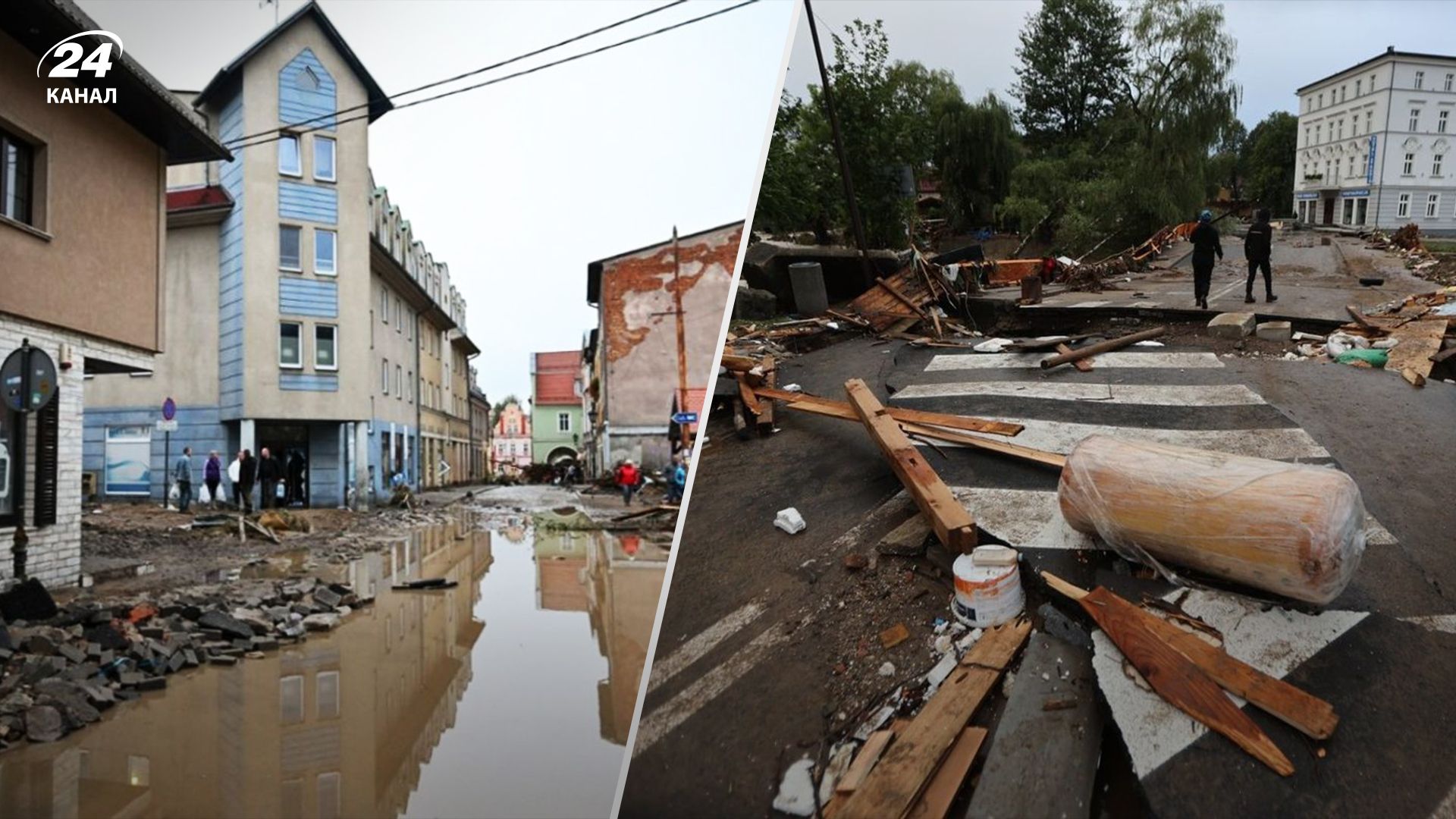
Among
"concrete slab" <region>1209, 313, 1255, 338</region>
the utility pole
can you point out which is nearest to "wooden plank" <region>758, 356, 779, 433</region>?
the utility pole

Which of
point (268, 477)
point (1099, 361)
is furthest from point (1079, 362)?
point (268, 477)

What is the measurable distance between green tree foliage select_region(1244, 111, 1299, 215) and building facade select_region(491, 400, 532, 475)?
11.3 feet

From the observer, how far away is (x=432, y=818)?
7.37ft

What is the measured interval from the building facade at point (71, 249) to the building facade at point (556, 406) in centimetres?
150

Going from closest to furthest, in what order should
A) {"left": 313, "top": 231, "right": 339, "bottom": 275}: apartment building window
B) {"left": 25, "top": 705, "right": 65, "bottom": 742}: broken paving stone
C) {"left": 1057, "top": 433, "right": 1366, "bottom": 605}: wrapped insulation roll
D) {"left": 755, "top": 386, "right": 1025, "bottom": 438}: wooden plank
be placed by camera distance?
{"left": 1057, "top": 433, "right": 1366, "bottom": 605}: wrapped insulation roll → {"left": 755, "top": 386, "right": 1025, "bottom": 438}: wooden plank → {"left": 25, "top": 705, "right": 65, "bottom": 742}: broken paving stone → {"left": 313, "top": 231, "right": 339, "bottom": 275}: apartment building window

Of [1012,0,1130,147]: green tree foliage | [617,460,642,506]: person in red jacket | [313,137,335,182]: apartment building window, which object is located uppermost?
[313,137,335,182]: apartment building window

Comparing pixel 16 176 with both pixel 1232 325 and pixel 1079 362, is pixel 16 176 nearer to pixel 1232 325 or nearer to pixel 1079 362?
pixel 1079 362

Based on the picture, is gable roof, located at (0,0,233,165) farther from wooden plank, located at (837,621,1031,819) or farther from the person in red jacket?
wooden plank, located at (837,621,1031,819)

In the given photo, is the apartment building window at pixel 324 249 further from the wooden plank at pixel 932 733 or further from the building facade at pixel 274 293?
the wooden plank at pixel 932 733

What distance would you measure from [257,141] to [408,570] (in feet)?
7.03

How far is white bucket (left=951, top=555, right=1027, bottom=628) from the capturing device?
0.92m

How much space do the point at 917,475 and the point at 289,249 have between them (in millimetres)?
3478

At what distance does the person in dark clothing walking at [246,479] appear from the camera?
3.68m

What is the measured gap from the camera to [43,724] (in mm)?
2932
